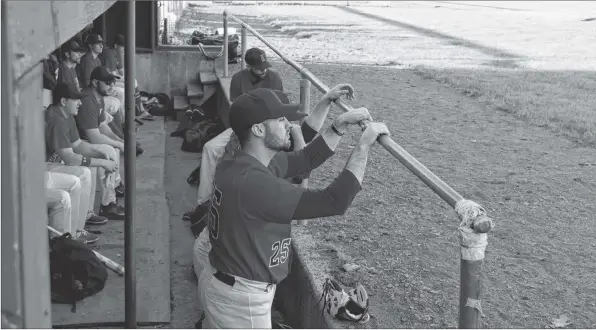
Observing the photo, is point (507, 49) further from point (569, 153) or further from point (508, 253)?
point (508, 253)

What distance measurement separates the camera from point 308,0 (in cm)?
3759

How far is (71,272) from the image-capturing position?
19.5 ft

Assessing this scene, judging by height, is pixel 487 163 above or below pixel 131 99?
below

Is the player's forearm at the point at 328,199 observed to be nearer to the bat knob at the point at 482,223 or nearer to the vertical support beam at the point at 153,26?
the bat knob at the point at 482,223

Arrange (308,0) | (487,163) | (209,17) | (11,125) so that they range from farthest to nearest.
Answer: (308,0)
(209,17)
(487,163)
(11,125)

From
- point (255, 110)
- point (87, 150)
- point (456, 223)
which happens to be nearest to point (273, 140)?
point (255, 110)

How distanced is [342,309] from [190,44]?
1117cm

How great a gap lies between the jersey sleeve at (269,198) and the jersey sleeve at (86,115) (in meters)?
5.19

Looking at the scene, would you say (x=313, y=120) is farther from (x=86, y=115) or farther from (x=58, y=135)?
(x=86, y=115)

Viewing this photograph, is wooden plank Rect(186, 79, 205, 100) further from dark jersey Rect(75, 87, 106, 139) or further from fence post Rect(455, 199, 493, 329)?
fence post Rect(455, 199, 493, 329)

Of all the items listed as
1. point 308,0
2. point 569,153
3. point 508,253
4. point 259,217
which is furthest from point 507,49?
point 308,0

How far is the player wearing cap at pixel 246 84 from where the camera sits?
7.58 m

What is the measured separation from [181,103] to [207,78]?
0.58 m

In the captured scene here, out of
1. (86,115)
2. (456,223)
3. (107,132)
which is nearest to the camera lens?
(456,223)
